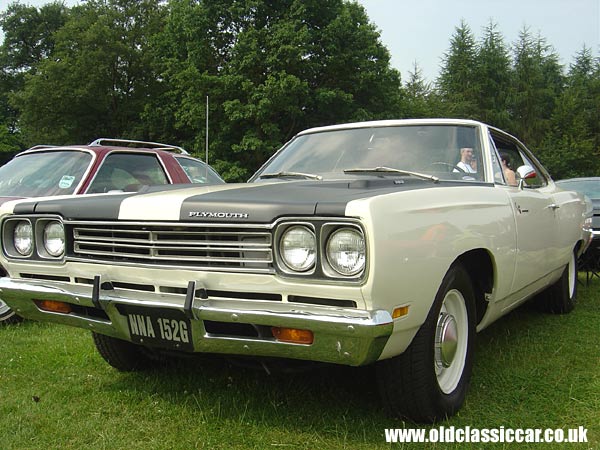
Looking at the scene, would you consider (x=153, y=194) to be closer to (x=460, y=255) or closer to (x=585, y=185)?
(x=460, y=255)

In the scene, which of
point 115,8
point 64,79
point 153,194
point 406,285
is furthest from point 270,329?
point 115,8

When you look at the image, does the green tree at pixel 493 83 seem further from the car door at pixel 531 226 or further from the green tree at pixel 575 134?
the car door at pixel 531 226

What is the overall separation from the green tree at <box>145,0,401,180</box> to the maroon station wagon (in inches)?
744

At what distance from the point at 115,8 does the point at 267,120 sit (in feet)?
49.0

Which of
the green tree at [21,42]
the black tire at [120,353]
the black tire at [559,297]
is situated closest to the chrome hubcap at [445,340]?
the black tire at [120,353]

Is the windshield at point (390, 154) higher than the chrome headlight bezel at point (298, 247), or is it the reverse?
the windshield at point (390, 154)

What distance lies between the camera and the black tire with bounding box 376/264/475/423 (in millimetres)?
2404

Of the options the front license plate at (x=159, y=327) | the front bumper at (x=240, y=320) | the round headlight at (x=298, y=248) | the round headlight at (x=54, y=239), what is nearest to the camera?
the front bumper at (x=240, y=320)

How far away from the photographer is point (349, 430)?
8.42 ft

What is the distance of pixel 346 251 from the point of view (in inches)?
82.0

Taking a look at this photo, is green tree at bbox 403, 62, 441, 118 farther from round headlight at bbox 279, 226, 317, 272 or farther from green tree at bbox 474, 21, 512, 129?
round headlight at bbox 279, 226, 317, 272

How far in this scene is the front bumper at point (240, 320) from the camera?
6.70 feet

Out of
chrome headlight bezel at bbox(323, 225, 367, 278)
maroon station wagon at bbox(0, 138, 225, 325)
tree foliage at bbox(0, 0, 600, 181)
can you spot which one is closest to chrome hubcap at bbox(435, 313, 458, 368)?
chrome headlight bezel at bbox(323, 225, 367, 278)

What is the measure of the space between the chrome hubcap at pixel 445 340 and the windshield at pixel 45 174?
11.9 ft
